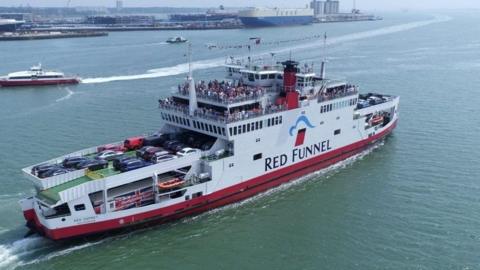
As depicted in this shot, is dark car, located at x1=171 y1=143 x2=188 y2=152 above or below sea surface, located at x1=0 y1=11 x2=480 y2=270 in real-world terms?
above

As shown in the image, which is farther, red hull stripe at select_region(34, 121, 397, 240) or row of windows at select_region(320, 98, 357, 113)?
row of windows at select_region(320, 98, 357, 113)

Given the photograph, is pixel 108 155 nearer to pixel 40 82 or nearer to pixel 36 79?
pixel 40 82

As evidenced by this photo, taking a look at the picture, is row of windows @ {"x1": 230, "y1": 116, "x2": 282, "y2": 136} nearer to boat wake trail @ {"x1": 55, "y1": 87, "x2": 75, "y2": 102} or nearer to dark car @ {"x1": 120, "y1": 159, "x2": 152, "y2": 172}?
dark car @ {"x1": 120, "y1": 159, "x2": 152, "y2": 172}

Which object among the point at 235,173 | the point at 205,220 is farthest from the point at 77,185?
the point at 235,173

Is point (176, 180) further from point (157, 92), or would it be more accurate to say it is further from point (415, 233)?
point (157, 92)

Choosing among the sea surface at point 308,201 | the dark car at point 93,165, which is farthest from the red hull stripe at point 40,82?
the dark car at point 93,165

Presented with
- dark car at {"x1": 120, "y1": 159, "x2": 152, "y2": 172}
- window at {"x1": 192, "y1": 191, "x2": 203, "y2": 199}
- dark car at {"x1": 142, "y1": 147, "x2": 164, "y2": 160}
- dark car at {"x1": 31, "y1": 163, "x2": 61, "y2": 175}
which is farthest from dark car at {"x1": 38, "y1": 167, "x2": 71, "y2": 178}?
window at {"x1": 192, "y1": 191, "x2": 203, "y2": 199}

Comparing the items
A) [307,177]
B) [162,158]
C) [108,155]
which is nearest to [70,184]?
[108,155]
